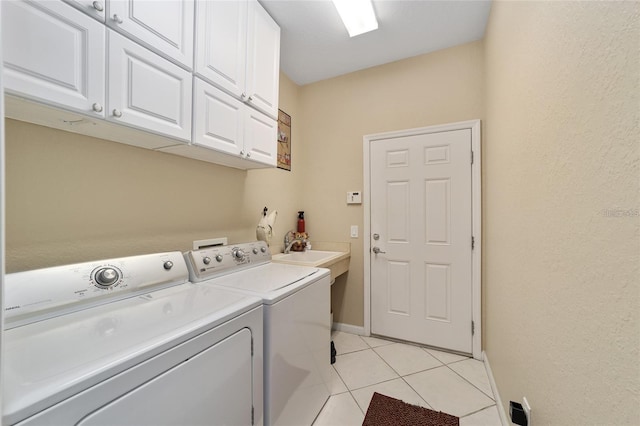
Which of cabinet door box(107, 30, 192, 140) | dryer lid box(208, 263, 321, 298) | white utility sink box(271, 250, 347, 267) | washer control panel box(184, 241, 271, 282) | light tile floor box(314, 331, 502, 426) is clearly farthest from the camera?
white utility sink box(271, 250, 347, 267)

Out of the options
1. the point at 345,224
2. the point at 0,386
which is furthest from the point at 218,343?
the point at 345,224

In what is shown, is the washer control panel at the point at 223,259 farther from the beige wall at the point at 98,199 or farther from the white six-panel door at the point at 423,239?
the white six-panel door at the point at 423,239

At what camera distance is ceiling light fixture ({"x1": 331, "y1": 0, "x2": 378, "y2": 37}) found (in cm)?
179

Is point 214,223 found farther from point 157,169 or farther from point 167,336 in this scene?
point 167,336

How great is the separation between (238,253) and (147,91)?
1.00 metres

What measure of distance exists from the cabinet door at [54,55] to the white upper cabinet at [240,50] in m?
0.47

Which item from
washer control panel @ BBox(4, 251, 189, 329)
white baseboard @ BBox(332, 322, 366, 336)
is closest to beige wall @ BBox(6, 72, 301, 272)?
washer control panel @ BBox(4, 251, 189, 329)

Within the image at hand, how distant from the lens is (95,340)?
30.0 inches

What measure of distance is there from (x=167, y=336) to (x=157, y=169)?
107 cm

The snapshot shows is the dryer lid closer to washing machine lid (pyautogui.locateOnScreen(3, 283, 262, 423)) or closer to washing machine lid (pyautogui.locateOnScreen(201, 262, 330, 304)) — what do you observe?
washing machine lid (pyautogui.locateOnScreen(201, 262, 330, 304))

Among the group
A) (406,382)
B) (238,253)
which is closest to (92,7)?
(238,253)

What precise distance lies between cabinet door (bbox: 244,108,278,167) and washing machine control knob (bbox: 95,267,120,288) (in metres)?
0.94

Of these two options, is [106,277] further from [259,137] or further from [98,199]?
[259,137]

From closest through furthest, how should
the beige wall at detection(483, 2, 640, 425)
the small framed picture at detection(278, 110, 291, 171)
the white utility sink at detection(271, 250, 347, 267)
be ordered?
1. the beige wall at detection(483, 2, 640, 425)
2. the white utility sink at detection(271, 250, 347, 267)
3. the small framed picture at detection(278, 110, 291, 171)
